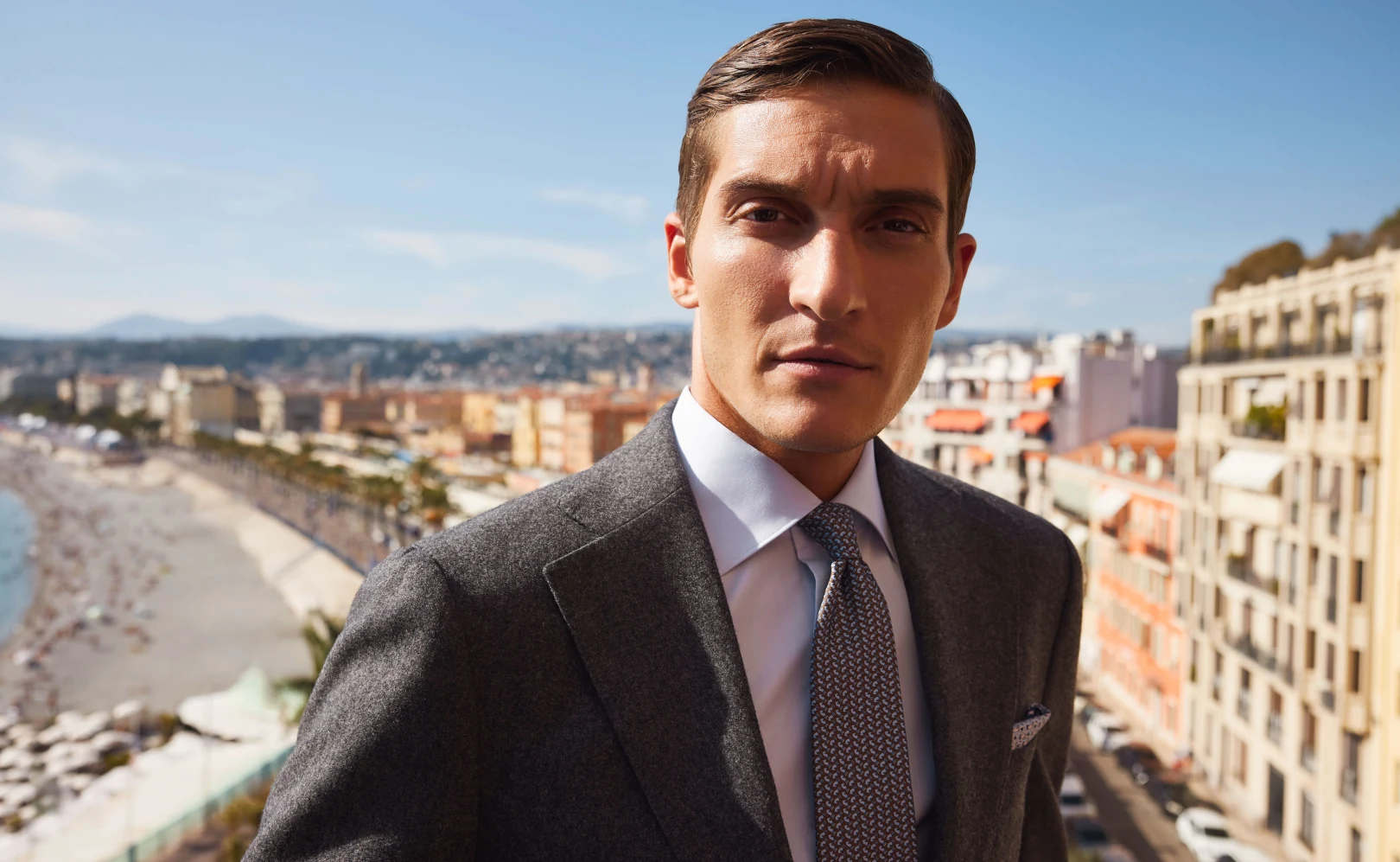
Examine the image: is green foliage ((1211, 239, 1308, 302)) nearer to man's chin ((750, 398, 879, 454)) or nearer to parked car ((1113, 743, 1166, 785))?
parked car ((1113, 743, 1166, 785))

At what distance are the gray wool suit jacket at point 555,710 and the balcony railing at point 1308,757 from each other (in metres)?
16.5

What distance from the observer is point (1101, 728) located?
64.0 ft

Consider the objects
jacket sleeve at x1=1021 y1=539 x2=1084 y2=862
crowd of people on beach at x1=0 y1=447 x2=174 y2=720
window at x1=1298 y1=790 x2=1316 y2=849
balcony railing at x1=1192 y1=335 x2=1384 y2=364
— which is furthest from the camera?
crowd of people on beach at x1=0 y1=447 x2=174 y2=720

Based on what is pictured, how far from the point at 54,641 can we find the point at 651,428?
129 ft

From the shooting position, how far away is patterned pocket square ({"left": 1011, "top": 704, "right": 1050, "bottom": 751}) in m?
1.37

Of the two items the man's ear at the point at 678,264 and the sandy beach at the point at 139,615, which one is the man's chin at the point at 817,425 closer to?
the man's ear at the point at 678,264

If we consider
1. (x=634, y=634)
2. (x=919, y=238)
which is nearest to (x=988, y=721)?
(x=634, y=634)

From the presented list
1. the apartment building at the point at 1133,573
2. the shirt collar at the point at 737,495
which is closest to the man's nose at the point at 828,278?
the shirt collar at the point at 737,495

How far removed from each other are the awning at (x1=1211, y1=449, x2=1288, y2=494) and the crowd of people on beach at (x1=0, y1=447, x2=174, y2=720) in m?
28.1

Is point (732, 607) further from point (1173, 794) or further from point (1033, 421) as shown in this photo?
point (1033, 421)

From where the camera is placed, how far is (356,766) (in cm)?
99

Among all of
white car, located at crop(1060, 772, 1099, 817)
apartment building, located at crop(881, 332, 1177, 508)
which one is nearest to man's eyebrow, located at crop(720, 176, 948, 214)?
white car, located at crop(1060, 772, 1099, 817)

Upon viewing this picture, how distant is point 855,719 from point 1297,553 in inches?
652

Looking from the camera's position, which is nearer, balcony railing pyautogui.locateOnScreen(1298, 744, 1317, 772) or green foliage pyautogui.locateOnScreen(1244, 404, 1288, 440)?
balcony railing pyautogui.locateOnScreen(1298, 744, 1317, 772)
